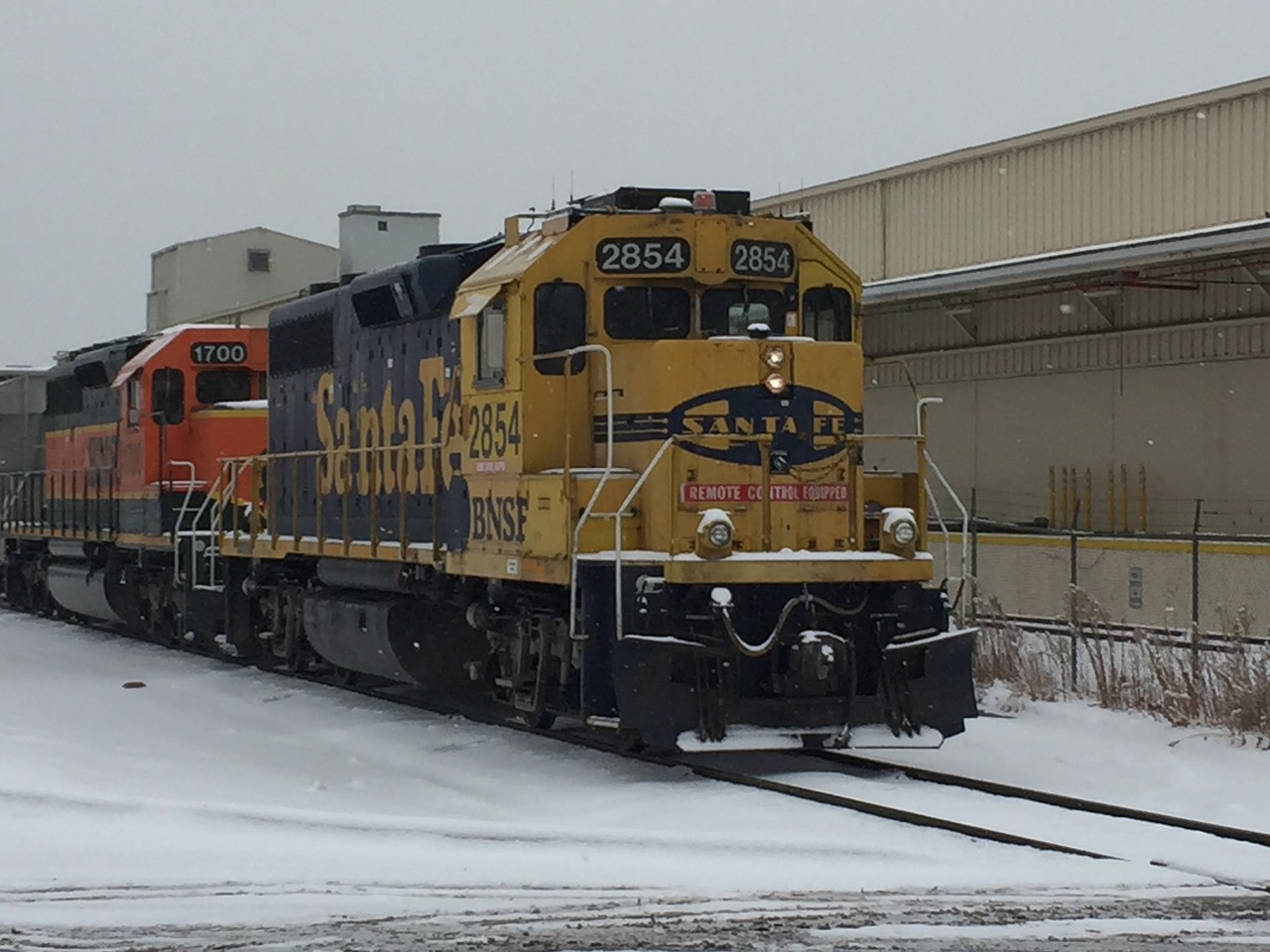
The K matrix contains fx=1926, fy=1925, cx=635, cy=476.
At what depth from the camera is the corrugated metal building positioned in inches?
823

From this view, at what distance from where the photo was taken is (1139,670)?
13781 millimetres

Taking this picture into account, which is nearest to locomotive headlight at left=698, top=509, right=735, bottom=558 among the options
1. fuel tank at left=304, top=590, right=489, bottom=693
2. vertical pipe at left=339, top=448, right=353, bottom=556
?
fuel tank at left=304, top=590, right=489, bottom=693

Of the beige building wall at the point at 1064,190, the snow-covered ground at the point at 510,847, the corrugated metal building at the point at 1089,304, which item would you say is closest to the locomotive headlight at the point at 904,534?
the snow-covered ground at the point at 510,847

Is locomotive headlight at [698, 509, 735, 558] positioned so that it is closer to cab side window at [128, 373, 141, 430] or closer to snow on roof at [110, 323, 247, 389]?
snow on roof at [110, 323, 247, 389]

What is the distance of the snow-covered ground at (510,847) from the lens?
689 centimetres

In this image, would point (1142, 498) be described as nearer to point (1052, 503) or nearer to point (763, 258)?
point (1052, 503)

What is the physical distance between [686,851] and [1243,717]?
195 inches

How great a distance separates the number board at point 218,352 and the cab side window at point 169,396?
0.93ft

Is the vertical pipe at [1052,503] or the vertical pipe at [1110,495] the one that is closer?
the vertical pipe at [1110,495]

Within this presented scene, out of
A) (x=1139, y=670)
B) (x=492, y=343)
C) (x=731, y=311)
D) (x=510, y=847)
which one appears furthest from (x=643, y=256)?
(x=1139, y=670)

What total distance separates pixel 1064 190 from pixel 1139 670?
1044 centimetres

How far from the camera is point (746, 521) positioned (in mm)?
11109

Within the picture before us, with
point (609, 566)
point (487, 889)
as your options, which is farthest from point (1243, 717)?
point (487, 889)

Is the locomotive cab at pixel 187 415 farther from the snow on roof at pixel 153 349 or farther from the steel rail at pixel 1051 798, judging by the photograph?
the steel rail at pixel 1051 798
